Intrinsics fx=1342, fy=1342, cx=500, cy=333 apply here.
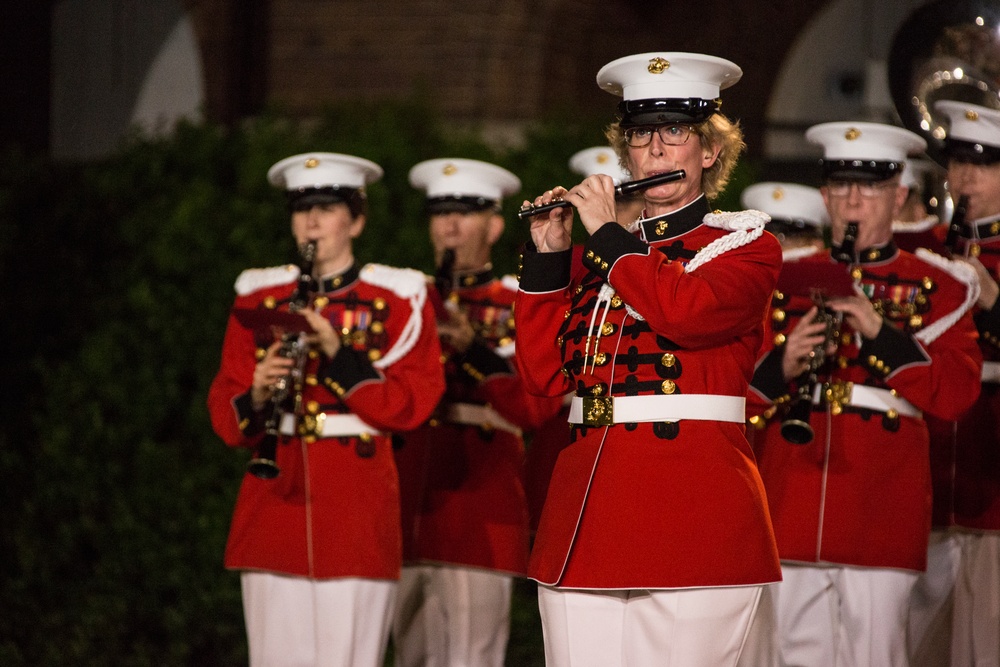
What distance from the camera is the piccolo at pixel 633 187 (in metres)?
3.53

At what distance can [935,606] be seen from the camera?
5.58m

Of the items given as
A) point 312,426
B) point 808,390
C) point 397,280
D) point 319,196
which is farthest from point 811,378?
point 319,196

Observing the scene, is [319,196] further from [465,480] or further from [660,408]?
[660,408]

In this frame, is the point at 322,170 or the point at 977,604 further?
the point at 977,604

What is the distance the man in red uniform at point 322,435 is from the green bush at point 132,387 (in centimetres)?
227

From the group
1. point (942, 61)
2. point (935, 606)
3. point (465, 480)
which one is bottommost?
point (935, 606)

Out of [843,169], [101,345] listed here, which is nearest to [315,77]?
[101,345]

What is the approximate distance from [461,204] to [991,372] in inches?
95.3

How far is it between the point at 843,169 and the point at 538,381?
1930mm

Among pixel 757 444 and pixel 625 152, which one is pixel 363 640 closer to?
pixel 757 444

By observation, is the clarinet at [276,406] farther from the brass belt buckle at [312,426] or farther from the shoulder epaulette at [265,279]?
the shoulder epaulette at [265,279]

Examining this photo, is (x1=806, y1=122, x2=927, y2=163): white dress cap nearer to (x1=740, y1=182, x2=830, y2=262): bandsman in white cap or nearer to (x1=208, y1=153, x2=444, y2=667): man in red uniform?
(x1=740, y1=182, x2=830, y2=262): bandsman in white cap

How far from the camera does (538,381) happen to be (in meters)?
3.83

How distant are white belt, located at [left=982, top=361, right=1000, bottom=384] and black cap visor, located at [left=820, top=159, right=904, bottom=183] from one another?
94 centimetres
